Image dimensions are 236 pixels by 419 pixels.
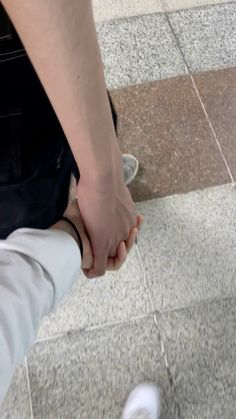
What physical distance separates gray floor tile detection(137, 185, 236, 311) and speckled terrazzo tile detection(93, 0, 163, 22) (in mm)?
804

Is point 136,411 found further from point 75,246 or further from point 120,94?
point 120,94

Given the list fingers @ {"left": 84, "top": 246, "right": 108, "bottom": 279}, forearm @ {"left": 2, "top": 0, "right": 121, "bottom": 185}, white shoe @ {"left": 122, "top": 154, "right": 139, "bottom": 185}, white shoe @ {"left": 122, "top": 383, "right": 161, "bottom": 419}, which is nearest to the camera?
forearm @ {"left": 2, "top": 0, "right": 121, "bottom": 185}

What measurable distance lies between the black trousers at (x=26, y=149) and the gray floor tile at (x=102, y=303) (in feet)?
1.50

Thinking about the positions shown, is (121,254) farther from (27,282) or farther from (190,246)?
(190,246)

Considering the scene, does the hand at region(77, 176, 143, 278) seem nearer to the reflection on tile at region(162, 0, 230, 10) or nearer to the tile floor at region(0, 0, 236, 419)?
the tile floor at region(0, 0, 236, 419)

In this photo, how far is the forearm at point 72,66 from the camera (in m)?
0.43

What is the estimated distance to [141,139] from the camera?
1.49 metres

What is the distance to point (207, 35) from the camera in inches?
66.7

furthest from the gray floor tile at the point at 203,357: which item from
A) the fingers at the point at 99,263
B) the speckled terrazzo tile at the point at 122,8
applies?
the speckled terrazzo tile at the point at 122,8

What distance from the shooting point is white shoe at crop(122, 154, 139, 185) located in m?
1.38

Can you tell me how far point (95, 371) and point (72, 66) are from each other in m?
0.89

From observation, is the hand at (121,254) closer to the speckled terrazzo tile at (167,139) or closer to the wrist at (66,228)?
the wrist at (66,228)

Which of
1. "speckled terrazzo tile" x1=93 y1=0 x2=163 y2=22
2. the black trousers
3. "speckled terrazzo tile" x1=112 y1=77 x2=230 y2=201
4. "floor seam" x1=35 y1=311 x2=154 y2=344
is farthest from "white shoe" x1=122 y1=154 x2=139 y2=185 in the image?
"speckled terrazzo tile" x1=93 y1=0 x2=163 y2=22

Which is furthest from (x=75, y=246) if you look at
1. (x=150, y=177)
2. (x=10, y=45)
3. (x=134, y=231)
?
(x=150, y=177)
